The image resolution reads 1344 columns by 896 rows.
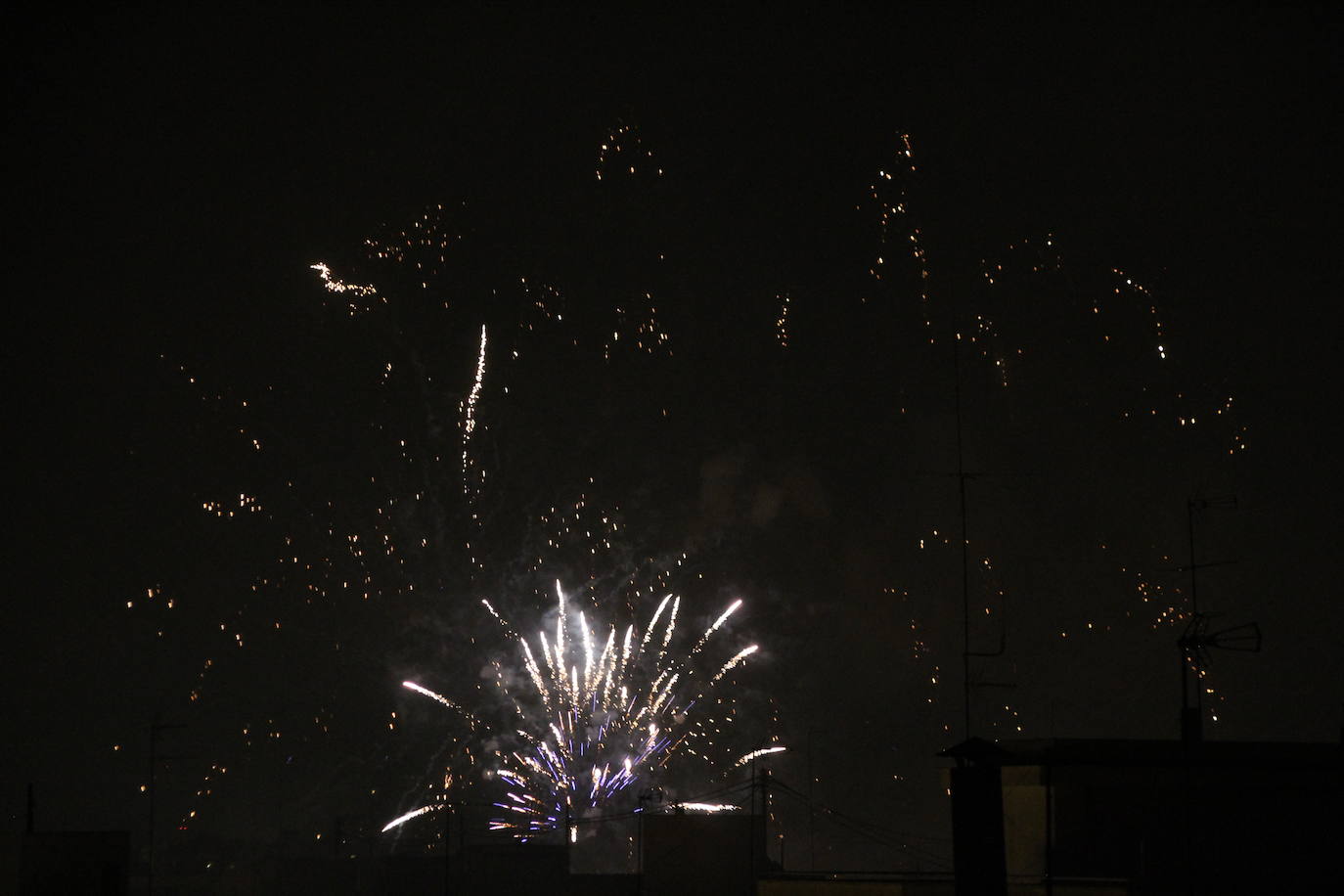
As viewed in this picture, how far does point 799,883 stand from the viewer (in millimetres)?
32062

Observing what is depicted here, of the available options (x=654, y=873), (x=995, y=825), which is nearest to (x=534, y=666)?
(x=654, y=873)

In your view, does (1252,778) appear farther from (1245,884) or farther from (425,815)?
(425,815)

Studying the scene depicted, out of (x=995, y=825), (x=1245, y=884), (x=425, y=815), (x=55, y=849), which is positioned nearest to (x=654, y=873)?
(x=55, y=849)

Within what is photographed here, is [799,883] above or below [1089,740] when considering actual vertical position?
below

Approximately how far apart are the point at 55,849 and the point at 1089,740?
24.7 meters

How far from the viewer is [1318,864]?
30.7 metres

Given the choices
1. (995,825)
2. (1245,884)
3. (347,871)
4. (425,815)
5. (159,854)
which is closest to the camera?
(995,825)

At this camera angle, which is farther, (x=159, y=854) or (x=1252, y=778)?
(x=159, y=854)

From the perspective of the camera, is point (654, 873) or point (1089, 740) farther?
point (654, 873)

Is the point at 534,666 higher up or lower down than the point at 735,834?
higher up

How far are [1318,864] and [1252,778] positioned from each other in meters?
2.08

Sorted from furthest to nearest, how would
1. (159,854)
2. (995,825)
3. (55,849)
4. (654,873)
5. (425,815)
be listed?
(159,854) < (425,815) < (654,873) < (55,849) < (995,825)

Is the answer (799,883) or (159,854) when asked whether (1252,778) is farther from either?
(159,854)

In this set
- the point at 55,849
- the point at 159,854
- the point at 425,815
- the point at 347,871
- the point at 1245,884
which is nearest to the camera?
the point at 1245,884
